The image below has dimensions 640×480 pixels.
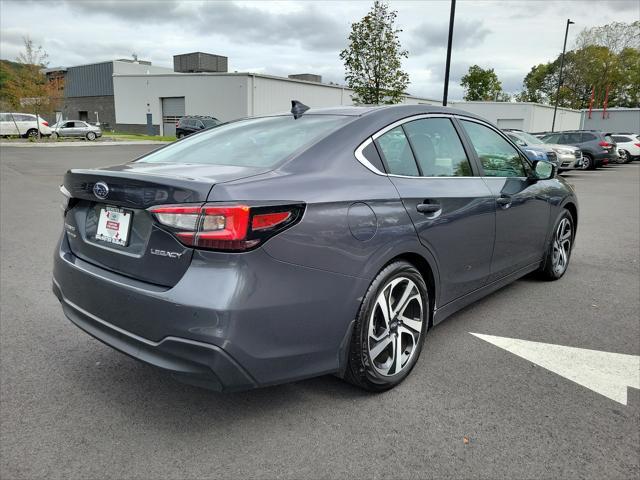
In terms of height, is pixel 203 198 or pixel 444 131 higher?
pixel 444 131

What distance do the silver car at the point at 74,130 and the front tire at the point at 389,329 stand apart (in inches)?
1508

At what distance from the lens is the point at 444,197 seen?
320 centimetres

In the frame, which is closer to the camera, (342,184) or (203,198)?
(203,198)

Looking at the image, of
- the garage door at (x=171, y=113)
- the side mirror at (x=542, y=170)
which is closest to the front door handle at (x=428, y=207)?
the side mirror at (x=542, y=170)

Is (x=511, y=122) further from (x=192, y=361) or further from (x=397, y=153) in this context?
(x=192, y=361)

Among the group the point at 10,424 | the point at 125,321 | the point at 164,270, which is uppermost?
the point at 164,270

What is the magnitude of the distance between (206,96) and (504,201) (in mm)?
40822

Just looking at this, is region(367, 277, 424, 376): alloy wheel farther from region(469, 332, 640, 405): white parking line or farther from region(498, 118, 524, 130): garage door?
region(498, 118, 524, 130): garage door

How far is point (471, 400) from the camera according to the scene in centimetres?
286

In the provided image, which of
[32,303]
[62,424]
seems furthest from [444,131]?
[32,303]

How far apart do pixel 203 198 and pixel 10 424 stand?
1574mm

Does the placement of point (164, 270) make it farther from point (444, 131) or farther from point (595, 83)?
point (595, 83)

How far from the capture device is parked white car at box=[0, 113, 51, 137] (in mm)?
34250

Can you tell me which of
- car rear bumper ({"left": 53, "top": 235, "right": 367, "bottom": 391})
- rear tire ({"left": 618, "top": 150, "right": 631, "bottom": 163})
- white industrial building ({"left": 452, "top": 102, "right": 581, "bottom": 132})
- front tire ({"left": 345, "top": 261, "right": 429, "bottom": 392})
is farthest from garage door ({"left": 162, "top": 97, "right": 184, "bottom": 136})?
car rear bumper ({"left": 53, "top": 235, "right": 367, "bottom": 391})
